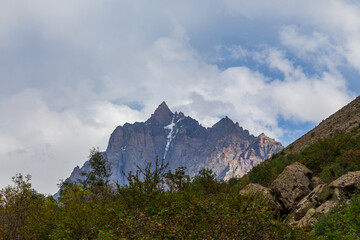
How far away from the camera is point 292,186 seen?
24844 millimetres

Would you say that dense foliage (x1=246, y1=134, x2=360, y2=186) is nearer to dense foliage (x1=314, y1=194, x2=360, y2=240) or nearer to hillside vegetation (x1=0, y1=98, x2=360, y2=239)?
hillside vegetation (x1=0, y1=98, x2=360, y2=239)

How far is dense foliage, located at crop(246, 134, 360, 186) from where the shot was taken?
80.4ft

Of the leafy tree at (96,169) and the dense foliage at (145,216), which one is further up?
the leafy tree at (96,169)

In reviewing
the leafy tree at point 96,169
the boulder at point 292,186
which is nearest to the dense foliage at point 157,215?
the boulder at point 292,186

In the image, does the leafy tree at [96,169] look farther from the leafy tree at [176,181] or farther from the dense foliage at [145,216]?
the dense foliage at [145,216]

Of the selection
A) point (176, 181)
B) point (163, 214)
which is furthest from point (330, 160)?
point (163, 214)

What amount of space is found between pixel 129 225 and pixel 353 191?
597 inches

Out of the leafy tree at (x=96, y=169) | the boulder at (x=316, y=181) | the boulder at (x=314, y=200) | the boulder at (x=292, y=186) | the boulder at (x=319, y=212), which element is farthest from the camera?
the leafy tree at (x=96, y=169)

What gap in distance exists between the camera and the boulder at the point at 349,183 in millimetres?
18078

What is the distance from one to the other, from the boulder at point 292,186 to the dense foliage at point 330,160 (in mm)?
1652

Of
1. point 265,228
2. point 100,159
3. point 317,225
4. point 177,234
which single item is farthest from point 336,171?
point 100,159

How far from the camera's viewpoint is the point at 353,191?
58.1 ft

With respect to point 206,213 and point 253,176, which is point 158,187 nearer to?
point 206,213

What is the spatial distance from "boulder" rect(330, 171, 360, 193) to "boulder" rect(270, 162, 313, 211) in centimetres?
544
